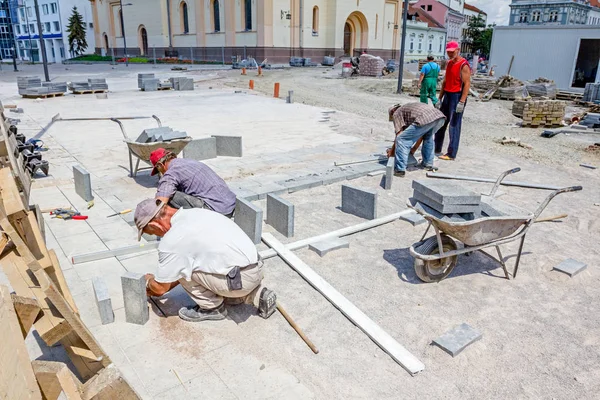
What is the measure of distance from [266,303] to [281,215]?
6.06 ft

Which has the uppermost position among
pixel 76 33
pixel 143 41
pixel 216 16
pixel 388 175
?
pixel 216 16

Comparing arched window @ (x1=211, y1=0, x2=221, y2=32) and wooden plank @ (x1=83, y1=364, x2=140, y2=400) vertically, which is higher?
arched window @ (x1=211, y1=0, x2=221, y2=32)

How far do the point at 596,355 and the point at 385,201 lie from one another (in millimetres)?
3549

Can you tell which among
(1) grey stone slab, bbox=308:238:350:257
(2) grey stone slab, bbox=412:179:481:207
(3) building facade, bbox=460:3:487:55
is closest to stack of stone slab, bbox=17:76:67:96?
(1) grey stone slab, bbox=308:238:350:257

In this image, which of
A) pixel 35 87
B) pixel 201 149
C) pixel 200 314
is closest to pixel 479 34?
pixel 35 87

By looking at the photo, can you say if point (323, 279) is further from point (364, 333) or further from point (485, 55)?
point (485, 55)

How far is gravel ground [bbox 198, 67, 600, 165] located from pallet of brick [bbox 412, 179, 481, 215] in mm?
5575

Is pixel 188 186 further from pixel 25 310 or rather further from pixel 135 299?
pixel 25 310

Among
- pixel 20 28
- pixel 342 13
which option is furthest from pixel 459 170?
pixel 20 28

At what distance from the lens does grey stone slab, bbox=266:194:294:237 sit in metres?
5.33

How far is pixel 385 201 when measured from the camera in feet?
21.9

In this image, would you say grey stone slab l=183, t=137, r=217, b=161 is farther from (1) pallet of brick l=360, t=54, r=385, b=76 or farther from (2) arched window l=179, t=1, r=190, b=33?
(2) arched window l=179, t=1, r=190, b=33

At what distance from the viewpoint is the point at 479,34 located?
226ft

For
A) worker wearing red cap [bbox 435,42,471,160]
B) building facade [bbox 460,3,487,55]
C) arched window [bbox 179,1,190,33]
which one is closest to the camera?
worker wearing red cap [bbox 435,42,471,160]
